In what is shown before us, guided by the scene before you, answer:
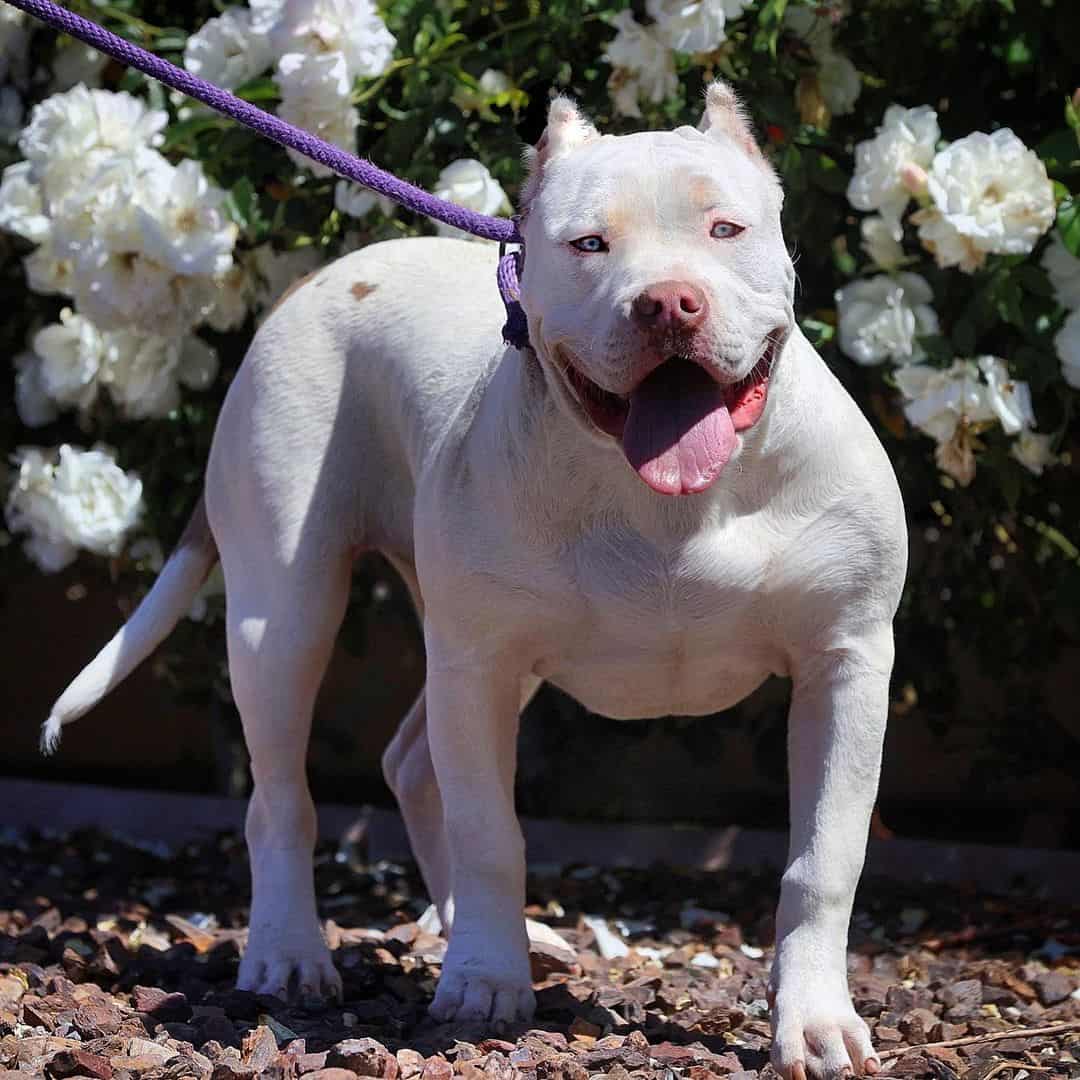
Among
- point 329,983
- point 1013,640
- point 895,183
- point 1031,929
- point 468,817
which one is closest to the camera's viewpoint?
point 468,817

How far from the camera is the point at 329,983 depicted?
371cm

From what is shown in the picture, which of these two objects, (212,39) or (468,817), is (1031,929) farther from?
(212,39)

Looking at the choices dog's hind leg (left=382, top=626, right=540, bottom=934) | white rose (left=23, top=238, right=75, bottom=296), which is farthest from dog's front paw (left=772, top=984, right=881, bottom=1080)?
white rose (left=23, top=238, right=75, bottom=296)

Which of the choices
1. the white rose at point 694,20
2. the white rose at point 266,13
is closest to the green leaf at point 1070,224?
the white rose at point 694,20

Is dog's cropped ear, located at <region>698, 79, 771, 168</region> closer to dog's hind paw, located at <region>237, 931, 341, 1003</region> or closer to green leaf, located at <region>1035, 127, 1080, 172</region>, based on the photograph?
green leaf, located at <region>1035, 127, 1080, 172</region>

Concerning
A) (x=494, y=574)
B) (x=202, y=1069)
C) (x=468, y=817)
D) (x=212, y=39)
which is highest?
(x=212, y=39)

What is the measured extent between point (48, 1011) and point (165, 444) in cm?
213

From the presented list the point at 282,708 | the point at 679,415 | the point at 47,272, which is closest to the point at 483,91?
the point at 47,272

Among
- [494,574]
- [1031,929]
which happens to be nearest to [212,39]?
[494,574]

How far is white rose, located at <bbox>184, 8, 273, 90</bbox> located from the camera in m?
4.71

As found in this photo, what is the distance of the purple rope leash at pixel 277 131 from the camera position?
3.48 m

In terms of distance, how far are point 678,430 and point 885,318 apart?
170 cm

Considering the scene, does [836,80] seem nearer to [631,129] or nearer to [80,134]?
[631,129]

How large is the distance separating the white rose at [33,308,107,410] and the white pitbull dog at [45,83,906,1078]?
1559 millimetres
